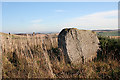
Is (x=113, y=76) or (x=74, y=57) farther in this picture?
(x=74, y=57)

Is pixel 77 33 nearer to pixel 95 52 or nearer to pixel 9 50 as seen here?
pixel 95 52

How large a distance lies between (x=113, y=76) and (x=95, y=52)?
2.07 m

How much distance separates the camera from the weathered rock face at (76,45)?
466 cm

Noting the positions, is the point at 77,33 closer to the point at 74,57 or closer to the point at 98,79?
the point at 74,57

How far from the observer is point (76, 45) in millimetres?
4836

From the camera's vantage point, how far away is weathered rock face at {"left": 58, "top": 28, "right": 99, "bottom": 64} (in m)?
4.66

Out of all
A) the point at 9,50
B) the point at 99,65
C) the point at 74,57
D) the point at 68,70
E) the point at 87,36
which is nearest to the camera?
the point at 68,70

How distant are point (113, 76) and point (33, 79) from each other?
238cm

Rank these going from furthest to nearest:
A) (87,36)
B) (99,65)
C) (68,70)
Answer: (87,36), (99,65), (68,70)

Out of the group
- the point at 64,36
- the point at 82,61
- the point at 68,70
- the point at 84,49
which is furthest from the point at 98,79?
the point at 64,36

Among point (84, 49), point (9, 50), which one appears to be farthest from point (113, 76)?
point (9, 50)

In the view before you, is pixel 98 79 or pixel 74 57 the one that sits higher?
pixel 74 57

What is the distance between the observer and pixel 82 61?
4.77 metres

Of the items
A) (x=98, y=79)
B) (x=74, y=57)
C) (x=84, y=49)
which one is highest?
(x=84, y=49)
